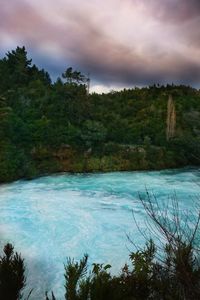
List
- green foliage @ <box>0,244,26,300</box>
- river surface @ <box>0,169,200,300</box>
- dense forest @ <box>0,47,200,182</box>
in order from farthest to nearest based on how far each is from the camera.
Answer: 1. dense forest @ <box>0,47,200,182</box>
2. river surface @ <box>0,169,200,300</box>
3. green foliage @ <box>0,244,26,300</box>

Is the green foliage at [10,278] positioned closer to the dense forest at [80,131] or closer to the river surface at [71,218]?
the river surface at [71,218]

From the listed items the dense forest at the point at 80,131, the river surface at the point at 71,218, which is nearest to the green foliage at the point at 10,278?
the river surface at the point at 71,218

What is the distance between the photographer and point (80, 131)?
88.0 ft

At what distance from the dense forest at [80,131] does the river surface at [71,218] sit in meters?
2.79

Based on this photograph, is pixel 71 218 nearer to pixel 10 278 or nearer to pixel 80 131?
pixel 10 278

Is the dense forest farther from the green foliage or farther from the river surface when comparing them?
the green foliage

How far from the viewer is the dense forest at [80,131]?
23438mm

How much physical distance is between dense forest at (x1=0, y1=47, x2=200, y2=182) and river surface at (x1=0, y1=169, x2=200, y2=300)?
9.15 ft

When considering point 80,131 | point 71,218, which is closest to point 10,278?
point 71,218

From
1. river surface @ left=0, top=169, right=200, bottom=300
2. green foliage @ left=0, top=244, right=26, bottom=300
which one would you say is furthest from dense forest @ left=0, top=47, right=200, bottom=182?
green foliage @ left=0, top=244, right=26, bottom=300

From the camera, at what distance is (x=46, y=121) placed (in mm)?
26734

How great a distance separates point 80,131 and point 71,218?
50.3 ft

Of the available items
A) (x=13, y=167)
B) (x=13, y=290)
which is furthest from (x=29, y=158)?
(x=13, y=290)

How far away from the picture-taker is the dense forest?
2344cm
